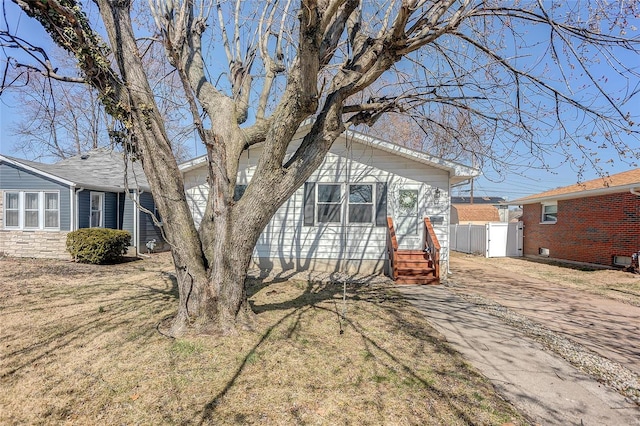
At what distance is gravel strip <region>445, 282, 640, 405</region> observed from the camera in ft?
10.7

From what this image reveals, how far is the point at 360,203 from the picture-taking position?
948 centimetres

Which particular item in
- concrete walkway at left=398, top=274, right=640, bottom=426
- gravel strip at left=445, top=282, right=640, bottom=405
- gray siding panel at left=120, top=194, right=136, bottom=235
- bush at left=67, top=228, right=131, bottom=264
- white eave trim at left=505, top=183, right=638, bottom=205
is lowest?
gravel strip at left=445, top=282, right=640, bottom=405

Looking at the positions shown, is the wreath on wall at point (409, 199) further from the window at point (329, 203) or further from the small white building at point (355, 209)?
the window at point (329, 203)

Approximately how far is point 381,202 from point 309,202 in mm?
2054

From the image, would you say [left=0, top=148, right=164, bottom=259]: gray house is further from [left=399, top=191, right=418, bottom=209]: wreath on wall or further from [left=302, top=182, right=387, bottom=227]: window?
[left=399, top=191, right=418, bottom=209]: wreath on wall

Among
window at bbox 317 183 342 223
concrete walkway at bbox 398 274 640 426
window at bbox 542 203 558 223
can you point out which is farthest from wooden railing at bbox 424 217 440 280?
window at bbox 542 203 558 223

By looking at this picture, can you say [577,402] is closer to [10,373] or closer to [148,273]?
[10,373]

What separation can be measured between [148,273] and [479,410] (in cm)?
861

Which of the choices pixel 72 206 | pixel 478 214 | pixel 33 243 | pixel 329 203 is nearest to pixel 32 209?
pixel 33 243

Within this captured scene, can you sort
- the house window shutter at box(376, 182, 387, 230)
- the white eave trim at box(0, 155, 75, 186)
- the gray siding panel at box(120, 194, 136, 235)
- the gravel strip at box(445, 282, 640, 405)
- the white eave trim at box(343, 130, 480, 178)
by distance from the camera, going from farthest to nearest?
the gray siding panel at box(120, 194, 136, 235) < the white eave trim at box(0, 155, 75, 186) < the house window shutter at box(376, 182, 387, 230) < the white eave trim at box(343, 130, 480, 178) < the gravel strip at box(445, 282, 640, 405)

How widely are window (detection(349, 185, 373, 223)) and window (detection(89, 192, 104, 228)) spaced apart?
9.58 m

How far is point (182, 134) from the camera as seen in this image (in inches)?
225

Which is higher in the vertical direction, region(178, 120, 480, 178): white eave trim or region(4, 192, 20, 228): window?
Answer: region(178, 120, 480, 178): white eave trim

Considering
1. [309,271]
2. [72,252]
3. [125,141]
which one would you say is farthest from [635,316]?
[72,252]
